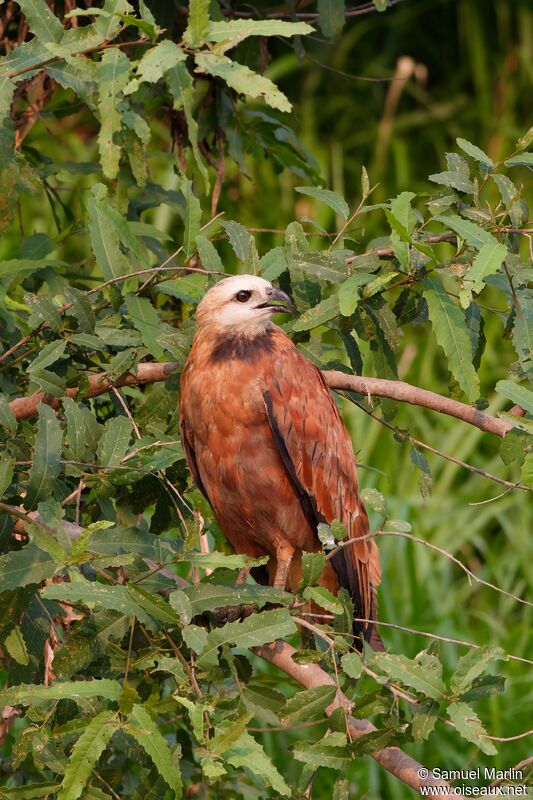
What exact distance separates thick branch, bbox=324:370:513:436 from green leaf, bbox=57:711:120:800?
1.05m

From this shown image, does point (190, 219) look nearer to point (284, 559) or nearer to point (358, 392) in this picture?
point (358, 392)

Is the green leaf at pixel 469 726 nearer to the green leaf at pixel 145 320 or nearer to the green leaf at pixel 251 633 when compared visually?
the green leaf at pixel 251 633

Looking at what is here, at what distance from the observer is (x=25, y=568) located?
240 cm

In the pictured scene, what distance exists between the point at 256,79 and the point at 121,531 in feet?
3.57

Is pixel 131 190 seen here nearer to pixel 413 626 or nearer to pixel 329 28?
pixel 329 28

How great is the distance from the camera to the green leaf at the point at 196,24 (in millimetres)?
2607

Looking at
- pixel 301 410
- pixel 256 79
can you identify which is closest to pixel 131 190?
pixel 301 410

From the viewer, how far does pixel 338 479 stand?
11.8ft

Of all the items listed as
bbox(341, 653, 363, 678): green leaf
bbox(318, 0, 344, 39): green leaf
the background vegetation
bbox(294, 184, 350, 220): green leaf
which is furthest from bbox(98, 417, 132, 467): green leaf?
bbox(318, 0, 344, 39): green leaf

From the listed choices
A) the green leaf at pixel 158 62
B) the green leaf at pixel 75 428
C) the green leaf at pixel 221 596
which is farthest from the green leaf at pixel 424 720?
the green leaf at pixel 158 62

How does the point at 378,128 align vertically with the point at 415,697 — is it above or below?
below

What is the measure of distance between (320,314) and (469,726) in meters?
1.08

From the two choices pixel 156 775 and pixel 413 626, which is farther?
pixel 413 626

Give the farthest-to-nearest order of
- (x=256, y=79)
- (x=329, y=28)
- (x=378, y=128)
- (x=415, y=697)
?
1. (x=378, y=128)
2. (x=329, y=28)
3. (x=256, y=79)
4. (x=415, y=697)
